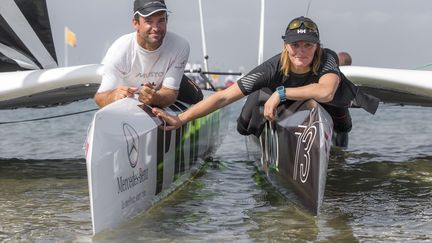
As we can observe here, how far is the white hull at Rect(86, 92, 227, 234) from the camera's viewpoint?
2.81m

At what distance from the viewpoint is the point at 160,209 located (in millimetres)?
3650

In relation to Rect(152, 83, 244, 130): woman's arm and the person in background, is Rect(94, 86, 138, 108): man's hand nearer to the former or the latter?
Rect(152, 83, 244, 130): woman's arm

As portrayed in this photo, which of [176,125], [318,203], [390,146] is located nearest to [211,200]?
[176,125]

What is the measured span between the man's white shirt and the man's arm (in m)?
0.06

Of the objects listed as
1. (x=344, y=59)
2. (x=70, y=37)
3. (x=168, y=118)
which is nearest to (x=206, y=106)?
(x=168, y=118)

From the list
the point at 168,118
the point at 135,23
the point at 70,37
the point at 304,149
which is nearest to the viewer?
the point at 304,149

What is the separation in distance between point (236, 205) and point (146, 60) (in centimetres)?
108

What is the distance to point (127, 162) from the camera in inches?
119


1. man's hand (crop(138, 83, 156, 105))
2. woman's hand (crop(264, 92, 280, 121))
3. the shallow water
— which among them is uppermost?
man's hand (crop(138, 83, 156, 105))

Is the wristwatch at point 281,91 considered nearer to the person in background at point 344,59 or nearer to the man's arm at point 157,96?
the man's arm at point 157,96

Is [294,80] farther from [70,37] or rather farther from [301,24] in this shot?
[70,37]

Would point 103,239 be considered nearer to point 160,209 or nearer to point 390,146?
point 160,209

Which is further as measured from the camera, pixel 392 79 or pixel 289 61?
pixel 392 79

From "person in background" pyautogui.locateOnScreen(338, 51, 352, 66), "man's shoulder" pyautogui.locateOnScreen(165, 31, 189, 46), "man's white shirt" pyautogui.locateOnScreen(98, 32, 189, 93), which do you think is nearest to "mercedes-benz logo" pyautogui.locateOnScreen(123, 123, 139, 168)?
"man's white shirt" pyautogui.locateOnScreen(98, 32, 189, 93)
